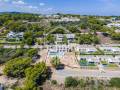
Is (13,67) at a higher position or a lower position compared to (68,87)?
higher

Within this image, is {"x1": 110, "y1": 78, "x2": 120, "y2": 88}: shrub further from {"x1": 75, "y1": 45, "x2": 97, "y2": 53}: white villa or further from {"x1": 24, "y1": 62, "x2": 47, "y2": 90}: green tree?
{"x1": 75, "y1": 45, "x2": 97, "y2": 53}: white villa

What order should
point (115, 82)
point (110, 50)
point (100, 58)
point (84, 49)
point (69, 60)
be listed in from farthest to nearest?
point (110, 50) < point (84, 49) < point (100, 58) < point (69, 60) < point (115, 82)

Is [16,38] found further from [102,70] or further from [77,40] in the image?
[102,70]

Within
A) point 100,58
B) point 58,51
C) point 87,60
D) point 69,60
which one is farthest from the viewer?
point 58,51

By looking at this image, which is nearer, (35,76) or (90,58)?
(35,76)

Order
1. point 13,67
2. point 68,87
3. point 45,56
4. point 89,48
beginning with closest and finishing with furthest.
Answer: point 68,87 → point 13,67 → point 45,56 → point 89,48

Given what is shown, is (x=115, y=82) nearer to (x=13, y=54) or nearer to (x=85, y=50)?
(x=85, y=50)

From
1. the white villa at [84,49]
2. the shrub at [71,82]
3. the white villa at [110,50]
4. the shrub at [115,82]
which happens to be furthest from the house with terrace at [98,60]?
the shrub at [71,82]

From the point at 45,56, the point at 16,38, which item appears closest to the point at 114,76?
the point at 45,56

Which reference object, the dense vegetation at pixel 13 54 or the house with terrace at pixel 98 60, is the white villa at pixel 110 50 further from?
the dense vegetation at pixel 13 54

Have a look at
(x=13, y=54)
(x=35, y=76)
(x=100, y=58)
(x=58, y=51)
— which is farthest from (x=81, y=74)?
(x=13, y=54)
